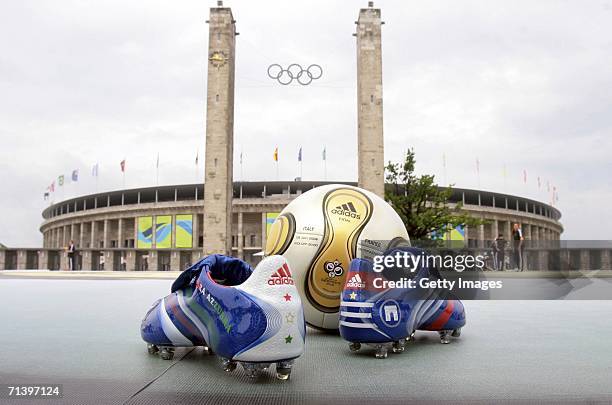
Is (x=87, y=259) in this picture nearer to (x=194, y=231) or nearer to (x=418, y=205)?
(x=194, y=231)

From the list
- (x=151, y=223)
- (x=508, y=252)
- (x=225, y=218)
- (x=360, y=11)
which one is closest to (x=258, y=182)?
(x=151, y=223)

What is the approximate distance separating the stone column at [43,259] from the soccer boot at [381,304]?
138ft

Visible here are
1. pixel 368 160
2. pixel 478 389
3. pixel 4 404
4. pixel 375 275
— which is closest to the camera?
pixel 4 404

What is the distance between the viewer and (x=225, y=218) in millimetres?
34781

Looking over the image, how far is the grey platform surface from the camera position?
3.02m

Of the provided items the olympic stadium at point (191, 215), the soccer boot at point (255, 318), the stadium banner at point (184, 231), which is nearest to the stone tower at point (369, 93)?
the olympic stadium at point (191, 215)

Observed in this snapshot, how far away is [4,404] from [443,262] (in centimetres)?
318

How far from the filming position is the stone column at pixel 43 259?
40691 mm

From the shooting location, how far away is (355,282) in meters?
4.45

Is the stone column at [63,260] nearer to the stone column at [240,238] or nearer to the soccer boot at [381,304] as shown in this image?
the stone column at [240,238]

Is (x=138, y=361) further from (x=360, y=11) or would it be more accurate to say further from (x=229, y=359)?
(x=360, y=11)

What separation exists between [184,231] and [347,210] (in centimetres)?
5351

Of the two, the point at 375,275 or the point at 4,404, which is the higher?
the point at 375,275

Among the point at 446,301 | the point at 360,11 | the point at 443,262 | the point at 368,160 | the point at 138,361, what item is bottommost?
the point at 138,361
